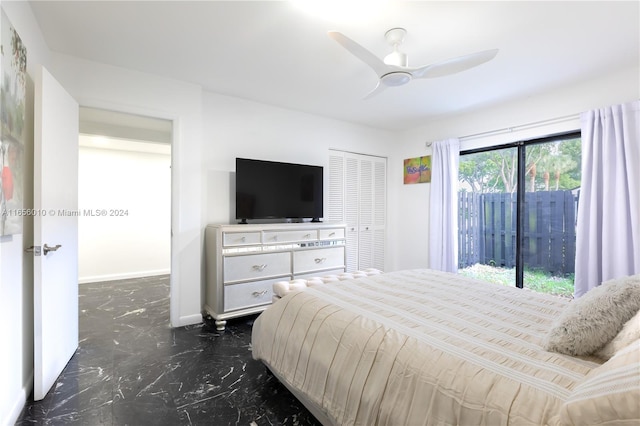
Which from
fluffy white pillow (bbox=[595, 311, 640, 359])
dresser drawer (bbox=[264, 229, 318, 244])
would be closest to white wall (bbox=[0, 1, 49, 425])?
dresser drawer (bbox=[264, 229, 318, 244])

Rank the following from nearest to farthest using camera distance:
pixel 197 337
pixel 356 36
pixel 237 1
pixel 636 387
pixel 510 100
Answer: pixel 636 387 < pixel 237 1 < pixel 356 36 < pixel 197 337 < pixel 510 100

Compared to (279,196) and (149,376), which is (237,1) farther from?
(149,376)

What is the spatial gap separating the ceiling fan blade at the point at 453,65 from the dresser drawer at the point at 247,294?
2367mm

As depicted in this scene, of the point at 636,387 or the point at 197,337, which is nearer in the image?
the point at 636,387

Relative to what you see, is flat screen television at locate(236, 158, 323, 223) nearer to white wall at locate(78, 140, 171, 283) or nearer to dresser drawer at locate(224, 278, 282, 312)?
dresser drawer at locate(224, 278, 282, 312)

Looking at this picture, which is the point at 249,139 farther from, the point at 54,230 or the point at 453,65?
the point at 453,65

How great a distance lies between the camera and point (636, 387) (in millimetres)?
643

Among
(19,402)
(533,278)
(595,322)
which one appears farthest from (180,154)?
(533,278)

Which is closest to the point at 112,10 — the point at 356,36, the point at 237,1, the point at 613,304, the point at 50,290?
the point at 237,1

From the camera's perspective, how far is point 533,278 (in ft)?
11.6

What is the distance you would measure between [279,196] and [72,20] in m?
2.25

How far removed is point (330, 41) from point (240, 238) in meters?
1.95

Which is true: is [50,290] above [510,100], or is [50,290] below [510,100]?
below

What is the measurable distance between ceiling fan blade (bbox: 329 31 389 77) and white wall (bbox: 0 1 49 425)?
1.72m
